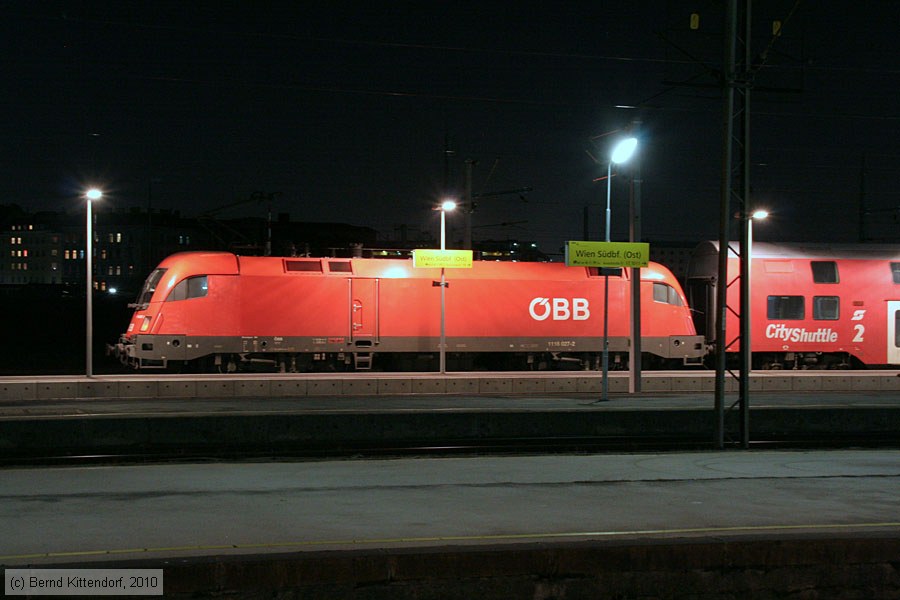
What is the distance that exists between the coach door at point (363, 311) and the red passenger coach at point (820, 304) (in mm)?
10765

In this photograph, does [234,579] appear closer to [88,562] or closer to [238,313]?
[88,562]

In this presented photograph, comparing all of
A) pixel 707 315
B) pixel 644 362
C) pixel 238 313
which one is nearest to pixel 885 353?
pixel 707 315

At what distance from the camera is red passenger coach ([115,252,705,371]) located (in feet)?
88.3

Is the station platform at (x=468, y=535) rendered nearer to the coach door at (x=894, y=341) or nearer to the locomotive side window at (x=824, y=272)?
the locomotive side window at (x=824, y=272)

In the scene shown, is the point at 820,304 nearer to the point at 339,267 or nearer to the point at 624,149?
the point at 624,149

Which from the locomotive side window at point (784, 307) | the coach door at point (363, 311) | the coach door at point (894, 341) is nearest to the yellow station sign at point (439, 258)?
the coach door at point (363, 311)

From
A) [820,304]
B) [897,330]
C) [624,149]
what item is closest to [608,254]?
[624,149]

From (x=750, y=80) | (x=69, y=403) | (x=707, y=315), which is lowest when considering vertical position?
(x=69, y=403)

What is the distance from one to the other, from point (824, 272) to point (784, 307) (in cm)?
180

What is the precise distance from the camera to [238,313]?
2711 cm

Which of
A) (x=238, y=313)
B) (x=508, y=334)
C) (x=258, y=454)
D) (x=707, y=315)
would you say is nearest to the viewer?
(x=258, y=454)

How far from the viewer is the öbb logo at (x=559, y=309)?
29438 mm

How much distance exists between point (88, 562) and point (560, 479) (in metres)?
5.95

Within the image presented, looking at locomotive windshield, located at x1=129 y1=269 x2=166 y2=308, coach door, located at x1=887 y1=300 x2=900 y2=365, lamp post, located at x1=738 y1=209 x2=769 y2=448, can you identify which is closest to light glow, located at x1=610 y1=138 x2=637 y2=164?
lamp post, located at x1=738 y1=209 x2=769 y2=448
